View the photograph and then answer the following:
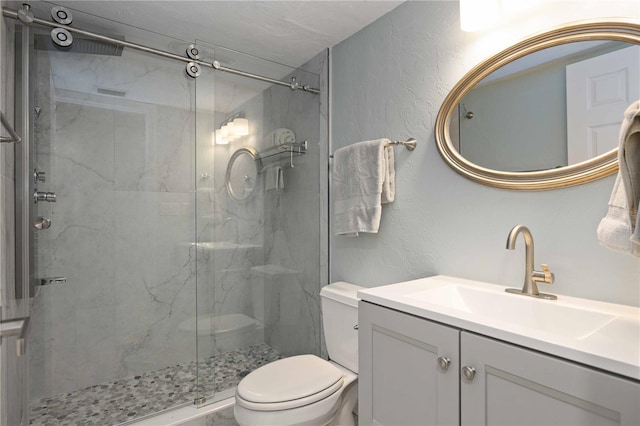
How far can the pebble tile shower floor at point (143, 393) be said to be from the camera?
1.73m

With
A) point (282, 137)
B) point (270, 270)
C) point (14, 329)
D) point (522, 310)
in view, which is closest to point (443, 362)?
point (522, 310)

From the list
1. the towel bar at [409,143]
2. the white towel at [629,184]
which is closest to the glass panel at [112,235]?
the towel bar at [409,143]

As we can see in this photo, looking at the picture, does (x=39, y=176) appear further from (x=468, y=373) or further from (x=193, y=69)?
(x=468, y=373)

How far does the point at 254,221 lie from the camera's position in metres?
2.08

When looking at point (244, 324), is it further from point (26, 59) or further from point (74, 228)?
point (26, 59)

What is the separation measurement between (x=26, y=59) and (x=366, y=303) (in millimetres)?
1889

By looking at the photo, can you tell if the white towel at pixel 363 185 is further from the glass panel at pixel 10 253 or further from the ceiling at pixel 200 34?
the glass panel at pixel 10 253

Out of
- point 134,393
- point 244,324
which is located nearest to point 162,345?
point 134,393

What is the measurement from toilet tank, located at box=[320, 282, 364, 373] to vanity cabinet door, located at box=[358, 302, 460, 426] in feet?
1.41

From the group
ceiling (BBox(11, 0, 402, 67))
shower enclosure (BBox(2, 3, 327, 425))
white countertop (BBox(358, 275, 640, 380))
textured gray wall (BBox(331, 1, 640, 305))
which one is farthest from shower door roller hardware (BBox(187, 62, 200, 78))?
white countertop (BBox(358, 275, 640, 380))

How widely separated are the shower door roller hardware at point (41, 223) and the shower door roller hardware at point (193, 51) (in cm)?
113

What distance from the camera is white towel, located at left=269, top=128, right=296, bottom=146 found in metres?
2.12

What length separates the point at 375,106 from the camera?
1892 mm

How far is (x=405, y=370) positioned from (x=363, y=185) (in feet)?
3.16
